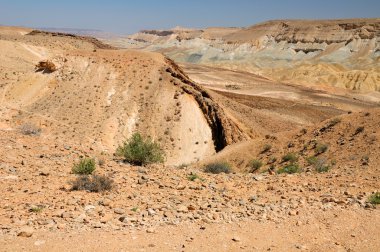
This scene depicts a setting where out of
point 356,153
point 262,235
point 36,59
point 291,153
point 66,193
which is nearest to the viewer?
point 262,235

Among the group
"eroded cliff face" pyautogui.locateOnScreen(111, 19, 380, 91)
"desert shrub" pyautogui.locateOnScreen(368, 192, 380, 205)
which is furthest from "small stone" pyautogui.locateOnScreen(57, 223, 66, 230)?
"eroded cliff face" pyautogui.locateOnScreen(111, 19, 380, 91)

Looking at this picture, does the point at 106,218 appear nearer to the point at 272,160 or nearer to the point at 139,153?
the point at 139,153

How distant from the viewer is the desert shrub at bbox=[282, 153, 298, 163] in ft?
51.8

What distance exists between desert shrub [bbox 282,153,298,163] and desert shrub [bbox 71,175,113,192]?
931cm

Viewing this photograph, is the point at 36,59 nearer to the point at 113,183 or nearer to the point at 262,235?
the point at 113,183

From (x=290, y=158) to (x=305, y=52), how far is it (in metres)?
90.3

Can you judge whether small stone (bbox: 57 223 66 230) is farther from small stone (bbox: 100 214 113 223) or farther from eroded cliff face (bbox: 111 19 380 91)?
eroded cliff face (bbox: 111 19 380 91)

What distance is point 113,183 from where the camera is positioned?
337 inches

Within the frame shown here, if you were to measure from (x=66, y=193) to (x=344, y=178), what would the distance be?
20.9ft

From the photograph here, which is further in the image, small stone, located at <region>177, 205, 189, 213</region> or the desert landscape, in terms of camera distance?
small stone, located at <region>177, 205, 189, 213</region>

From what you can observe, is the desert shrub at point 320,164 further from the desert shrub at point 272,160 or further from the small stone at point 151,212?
the small stone at point 151,212

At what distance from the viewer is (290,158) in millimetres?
15914

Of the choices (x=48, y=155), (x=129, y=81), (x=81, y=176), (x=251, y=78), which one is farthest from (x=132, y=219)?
(x=251, y=78)

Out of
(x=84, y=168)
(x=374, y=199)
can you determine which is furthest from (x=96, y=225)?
(x=374, y=199)
